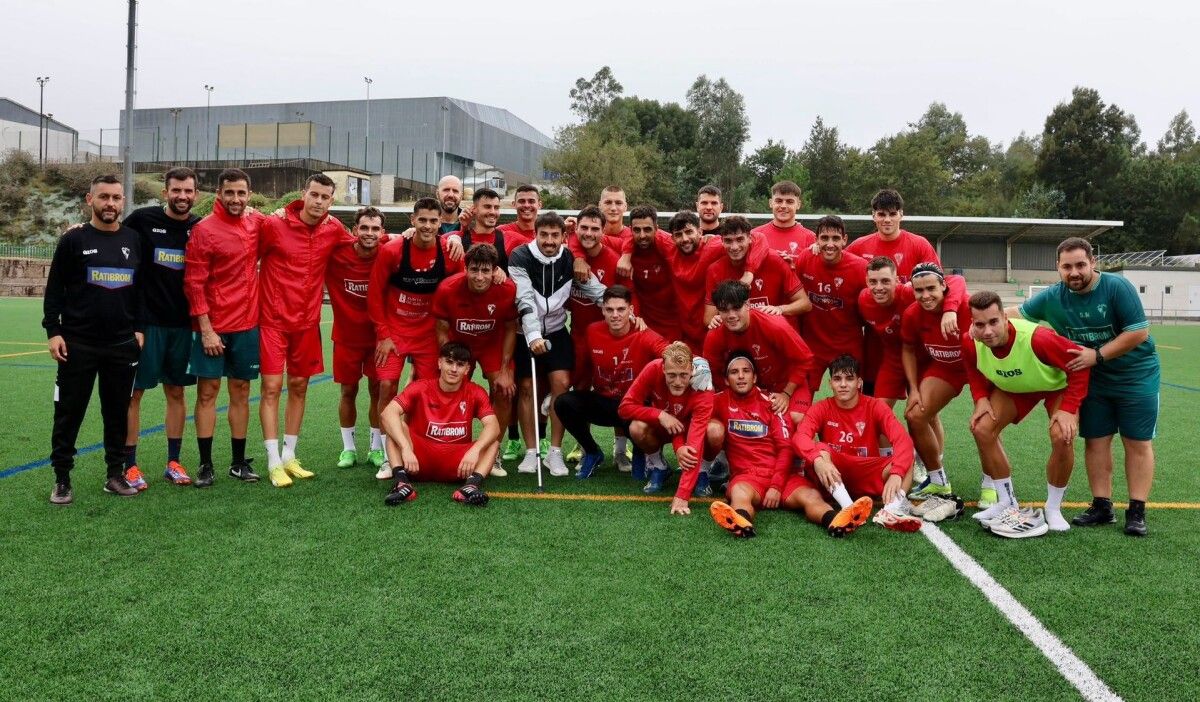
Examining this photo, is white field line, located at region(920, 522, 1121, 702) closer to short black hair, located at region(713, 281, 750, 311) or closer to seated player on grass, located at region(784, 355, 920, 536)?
seated player on grass, located at region(784, 355, 920, 536)

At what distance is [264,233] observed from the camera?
537cm

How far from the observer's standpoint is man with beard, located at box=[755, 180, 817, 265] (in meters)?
6.19

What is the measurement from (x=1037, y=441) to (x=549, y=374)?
15.0 feet

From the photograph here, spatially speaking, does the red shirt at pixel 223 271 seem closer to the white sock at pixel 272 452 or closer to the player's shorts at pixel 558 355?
the white sock at pixel 272 452

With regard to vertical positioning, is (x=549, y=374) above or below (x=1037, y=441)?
above

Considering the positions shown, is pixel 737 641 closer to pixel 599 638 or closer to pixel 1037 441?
pixel 599 638

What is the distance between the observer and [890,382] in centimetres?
551

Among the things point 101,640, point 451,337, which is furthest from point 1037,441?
point 101,640

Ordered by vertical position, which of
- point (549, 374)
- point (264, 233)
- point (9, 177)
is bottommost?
point (549, 374)

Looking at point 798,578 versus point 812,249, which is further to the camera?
point 812,249

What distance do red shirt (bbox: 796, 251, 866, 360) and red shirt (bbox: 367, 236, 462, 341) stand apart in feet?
8.33

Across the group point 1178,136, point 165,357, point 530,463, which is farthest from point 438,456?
point 1178,136

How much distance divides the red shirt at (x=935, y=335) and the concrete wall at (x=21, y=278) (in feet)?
118

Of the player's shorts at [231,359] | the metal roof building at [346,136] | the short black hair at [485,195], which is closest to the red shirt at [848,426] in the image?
the short black hair at [485,195]
